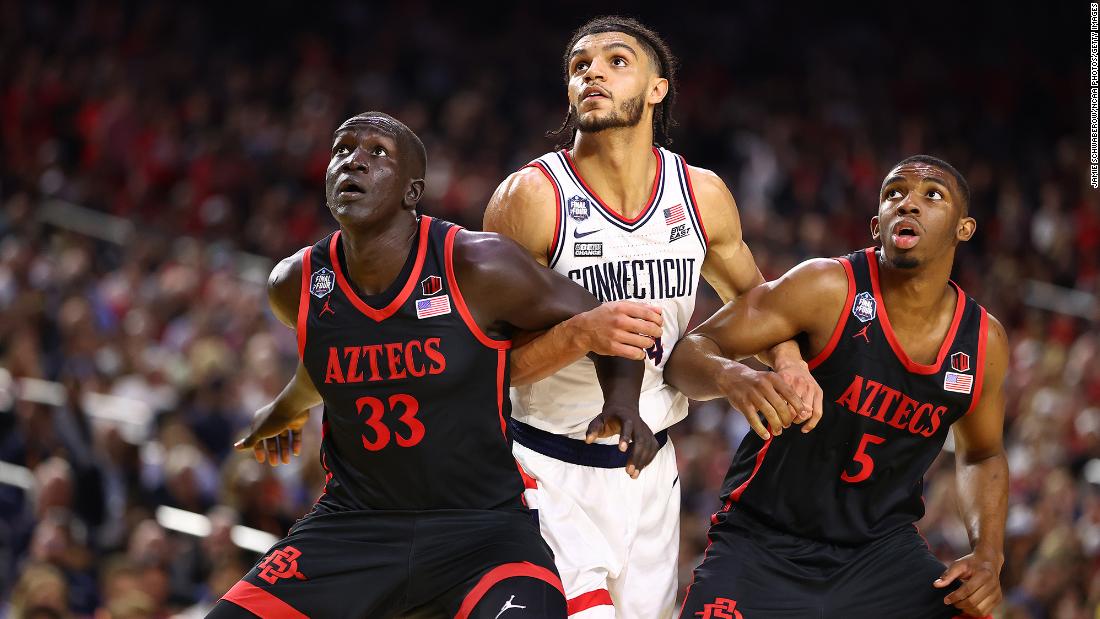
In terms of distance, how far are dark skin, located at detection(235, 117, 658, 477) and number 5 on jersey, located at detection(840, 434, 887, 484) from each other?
0.83 m

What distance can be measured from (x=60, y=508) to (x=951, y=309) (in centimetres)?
519

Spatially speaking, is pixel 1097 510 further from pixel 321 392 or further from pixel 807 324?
pixel 321 392

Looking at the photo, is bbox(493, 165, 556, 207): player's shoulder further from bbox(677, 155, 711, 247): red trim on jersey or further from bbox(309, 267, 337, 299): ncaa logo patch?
bbox(309, 267, 337, 299): ncaa logo patch

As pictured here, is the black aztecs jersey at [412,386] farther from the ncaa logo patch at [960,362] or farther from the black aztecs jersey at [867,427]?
the ncaa logo patch at [960,362]

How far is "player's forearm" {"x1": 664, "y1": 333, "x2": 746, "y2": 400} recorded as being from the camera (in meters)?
4.50

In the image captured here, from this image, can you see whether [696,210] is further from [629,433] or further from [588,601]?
[588,601]

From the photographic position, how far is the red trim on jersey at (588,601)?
4.66 meters

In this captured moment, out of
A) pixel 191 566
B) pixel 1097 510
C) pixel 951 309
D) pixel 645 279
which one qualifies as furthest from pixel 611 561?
pixel 1097 510

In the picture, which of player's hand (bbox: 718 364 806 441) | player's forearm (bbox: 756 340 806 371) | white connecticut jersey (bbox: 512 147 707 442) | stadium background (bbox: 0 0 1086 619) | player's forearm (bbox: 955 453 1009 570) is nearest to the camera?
player's hand (bbox: 718 364 806 441)

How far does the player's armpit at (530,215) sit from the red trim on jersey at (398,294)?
432 mm

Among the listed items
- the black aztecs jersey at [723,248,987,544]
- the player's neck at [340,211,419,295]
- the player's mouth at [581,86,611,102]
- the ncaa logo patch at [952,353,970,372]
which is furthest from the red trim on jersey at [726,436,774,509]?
the player's neck at [340,211,419,295]

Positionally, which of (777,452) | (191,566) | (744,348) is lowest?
(191,566)

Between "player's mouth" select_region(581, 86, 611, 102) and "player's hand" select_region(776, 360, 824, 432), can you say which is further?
"player's mouth" select_region(581, 86, 611, 102)

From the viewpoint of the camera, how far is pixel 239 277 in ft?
38.6
